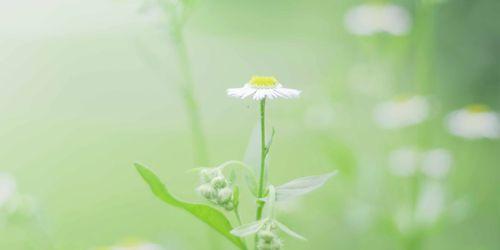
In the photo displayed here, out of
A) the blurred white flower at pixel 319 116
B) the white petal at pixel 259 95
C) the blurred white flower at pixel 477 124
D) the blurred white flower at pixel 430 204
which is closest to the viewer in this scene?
the white petal at pixel 259 95

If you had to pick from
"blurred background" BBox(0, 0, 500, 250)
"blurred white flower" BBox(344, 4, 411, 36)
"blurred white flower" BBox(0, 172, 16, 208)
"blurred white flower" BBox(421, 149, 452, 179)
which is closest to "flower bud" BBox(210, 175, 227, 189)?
"blurred background" BBox(0, 0, 500, 250)

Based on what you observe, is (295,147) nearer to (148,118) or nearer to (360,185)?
(148,118)

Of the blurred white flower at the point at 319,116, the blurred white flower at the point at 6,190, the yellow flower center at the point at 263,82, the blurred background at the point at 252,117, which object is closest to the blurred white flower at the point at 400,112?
the blurred background at the point at 252,117

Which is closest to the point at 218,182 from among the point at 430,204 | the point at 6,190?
the point at 6,190

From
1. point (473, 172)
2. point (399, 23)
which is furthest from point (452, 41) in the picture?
point (399, 23)

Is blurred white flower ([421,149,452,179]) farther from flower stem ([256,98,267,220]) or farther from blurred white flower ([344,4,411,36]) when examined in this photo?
flower stem ([256,98,267,220])

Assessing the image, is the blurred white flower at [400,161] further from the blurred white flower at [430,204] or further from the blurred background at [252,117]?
the blurred white flower at [430,204]

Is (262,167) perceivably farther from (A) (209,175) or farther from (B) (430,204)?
(B) (430,204)
